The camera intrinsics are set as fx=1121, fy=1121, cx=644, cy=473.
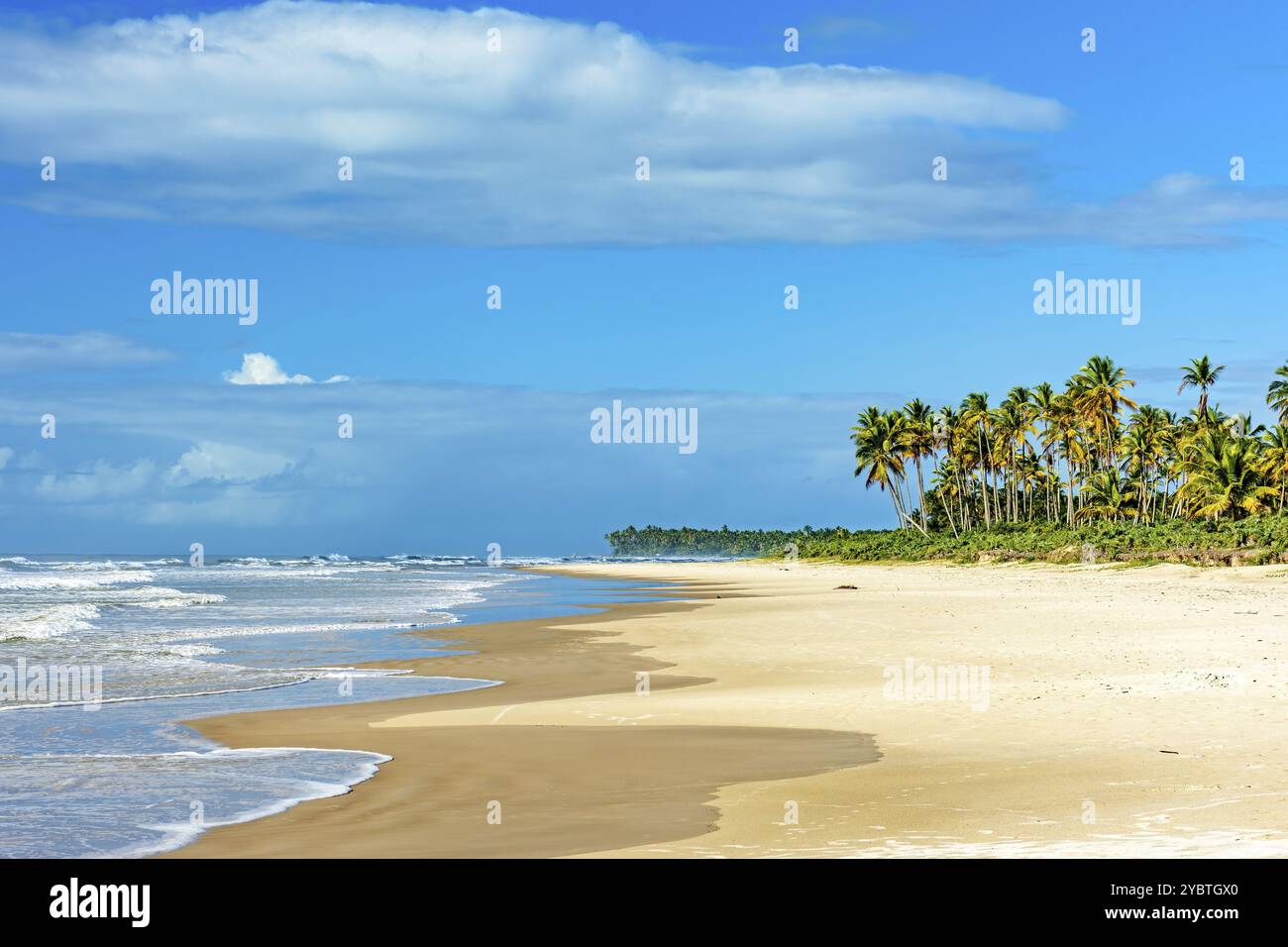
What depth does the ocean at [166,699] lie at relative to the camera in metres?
9.98

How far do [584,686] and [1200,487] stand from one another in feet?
218

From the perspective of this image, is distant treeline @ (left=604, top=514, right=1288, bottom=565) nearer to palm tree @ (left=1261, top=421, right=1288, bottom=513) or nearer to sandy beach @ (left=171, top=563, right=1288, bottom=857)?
palm tree @ (left=1261, top=421, right=1288, bottom=513)

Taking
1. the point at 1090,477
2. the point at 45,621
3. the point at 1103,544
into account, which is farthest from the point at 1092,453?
the point at 45,621

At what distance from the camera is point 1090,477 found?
9581cm

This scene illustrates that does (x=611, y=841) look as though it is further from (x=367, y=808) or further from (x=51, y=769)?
(x=51, y=769)

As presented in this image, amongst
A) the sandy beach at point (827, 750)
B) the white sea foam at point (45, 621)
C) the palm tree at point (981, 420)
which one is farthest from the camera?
the palm tree at point (981, 420)

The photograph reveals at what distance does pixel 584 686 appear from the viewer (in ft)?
65.0

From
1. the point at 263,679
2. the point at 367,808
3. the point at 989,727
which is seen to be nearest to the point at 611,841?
the point at 367,808

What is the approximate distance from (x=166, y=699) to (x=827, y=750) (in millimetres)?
11256

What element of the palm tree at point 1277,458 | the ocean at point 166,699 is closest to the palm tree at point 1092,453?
the palm tree at point 1277,458

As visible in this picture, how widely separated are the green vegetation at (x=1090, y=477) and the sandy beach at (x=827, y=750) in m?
34.8

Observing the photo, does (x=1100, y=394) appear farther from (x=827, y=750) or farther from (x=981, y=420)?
(x=827, y=750)

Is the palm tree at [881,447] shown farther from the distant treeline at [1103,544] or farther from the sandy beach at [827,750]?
the sandy beach at [827,750]

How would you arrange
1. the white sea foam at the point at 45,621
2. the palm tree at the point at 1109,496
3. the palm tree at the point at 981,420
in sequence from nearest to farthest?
the white sea foam at the point at 45,621
the palm tree at the point at 1109,496
the palm tree at the point at 981,420
